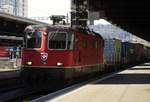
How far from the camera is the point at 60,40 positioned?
778 inches

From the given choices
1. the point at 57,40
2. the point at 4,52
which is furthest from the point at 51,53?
the point at 4,52

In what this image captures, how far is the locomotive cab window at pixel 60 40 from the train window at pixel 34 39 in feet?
1.68

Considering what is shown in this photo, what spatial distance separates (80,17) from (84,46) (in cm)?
1267

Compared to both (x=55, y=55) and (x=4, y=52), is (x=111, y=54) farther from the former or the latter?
(x=55, y=55)

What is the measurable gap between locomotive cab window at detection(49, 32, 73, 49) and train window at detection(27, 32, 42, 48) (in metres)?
0.51

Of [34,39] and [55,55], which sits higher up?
[34,39]

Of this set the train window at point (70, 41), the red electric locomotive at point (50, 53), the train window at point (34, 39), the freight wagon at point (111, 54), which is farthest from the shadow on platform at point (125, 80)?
the freight wagon at point (111, 54)

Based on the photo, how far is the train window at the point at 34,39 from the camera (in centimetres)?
1975

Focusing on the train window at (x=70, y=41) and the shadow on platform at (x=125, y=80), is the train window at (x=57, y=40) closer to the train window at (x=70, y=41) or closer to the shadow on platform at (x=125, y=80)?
the train window at (x=70, y=41)

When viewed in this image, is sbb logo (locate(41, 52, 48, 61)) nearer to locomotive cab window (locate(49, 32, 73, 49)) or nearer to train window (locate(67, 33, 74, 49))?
locomotive cab window (locate(49, 32, 73, 49))

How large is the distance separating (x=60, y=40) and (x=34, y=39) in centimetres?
122

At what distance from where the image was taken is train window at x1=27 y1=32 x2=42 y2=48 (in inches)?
778

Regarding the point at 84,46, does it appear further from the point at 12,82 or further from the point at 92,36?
the point at 12,82

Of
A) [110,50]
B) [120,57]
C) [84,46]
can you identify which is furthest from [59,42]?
[120,57]
